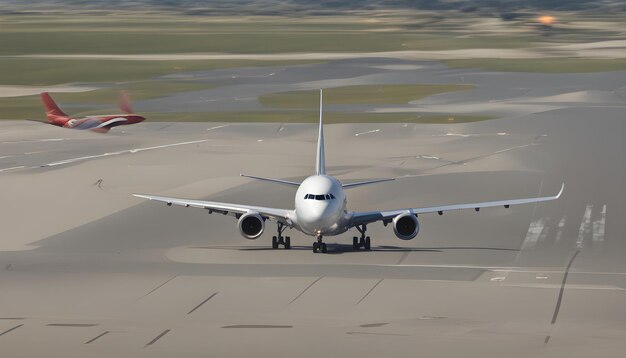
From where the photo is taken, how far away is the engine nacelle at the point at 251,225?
2147 inches

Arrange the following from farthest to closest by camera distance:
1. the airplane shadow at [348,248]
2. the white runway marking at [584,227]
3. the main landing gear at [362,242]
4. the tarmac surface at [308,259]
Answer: the white runway marking at [584,227]
the airplane shadow at [348,248]
the main landing gear at [362,242]
the tarmac surface at [308,259]

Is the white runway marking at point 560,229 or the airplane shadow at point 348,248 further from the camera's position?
the white runway marking at point 560,229

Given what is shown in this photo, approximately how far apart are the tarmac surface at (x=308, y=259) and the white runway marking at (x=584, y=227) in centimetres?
13

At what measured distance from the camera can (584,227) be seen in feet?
205

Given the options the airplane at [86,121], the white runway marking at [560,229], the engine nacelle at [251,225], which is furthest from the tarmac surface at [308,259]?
the airplane at [86,121]

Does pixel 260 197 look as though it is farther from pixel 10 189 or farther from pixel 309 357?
pixel 309 357

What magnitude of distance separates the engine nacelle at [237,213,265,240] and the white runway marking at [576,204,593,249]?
12978mm

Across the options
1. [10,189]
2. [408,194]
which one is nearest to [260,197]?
[408,194]

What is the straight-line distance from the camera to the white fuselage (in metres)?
53.2

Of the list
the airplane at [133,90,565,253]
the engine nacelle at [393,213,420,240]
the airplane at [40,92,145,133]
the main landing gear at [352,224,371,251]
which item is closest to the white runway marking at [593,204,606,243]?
the airplane at [133,90,565,253]

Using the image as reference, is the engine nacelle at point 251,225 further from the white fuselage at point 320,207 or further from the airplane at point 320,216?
the white fuselage at point 320,207

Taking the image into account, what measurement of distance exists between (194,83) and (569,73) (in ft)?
152

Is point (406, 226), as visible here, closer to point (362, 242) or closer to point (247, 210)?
point (362, 242)

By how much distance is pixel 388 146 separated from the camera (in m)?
98.5
